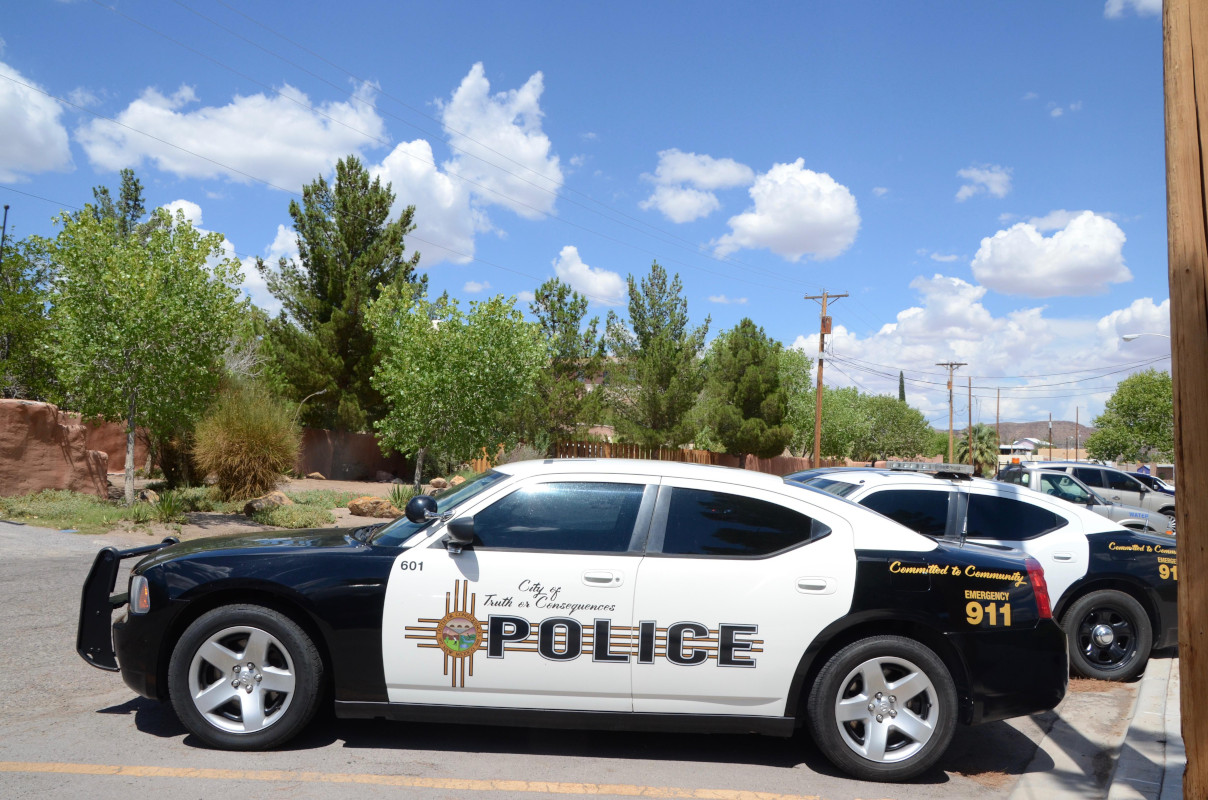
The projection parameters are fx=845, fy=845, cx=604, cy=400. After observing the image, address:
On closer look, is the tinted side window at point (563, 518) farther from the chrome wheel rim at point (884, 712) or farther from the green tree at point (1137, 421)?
the green tree at point (1137, 421)

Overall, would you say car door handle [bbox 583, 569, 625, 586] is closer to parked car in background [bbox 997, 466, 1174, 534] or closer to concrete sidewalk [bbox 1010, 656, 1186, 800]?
concrete sidewalk [bbox 1010, 656, 1186, 800]

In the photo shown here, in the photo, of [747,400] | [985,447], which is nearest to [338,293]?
[747,400]

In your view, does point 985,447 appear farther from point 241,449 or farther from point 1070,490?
point 241,449

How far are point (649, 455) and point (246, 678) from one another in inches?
1263

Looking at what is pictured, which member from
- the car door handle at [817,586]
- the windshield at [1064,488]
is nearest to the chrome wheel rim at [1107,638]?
the car door handle at [817,586]

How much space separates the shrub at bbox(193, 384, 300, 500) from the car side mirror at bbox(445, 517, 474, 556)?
14.7 meters

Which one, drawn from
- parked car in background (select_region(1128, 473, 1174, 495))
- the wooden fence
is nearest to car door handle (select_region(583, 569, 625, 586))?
the wooden fence

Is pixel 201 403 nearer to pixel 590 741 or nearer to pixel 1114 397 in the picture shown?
pixel 590 741

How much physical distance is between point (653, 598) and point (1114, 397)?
68.7m

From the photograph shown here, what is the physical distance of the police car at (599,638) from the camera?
4.39 metres

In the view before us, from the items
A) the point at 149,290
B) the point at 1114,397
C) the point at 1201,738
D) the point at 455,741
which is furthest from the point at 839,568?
the point at 1114,397

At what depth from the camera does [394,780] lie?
414 cm

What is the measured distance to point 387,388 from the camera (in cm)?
2206

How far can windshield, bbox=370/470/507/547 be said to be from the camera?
4660mm
